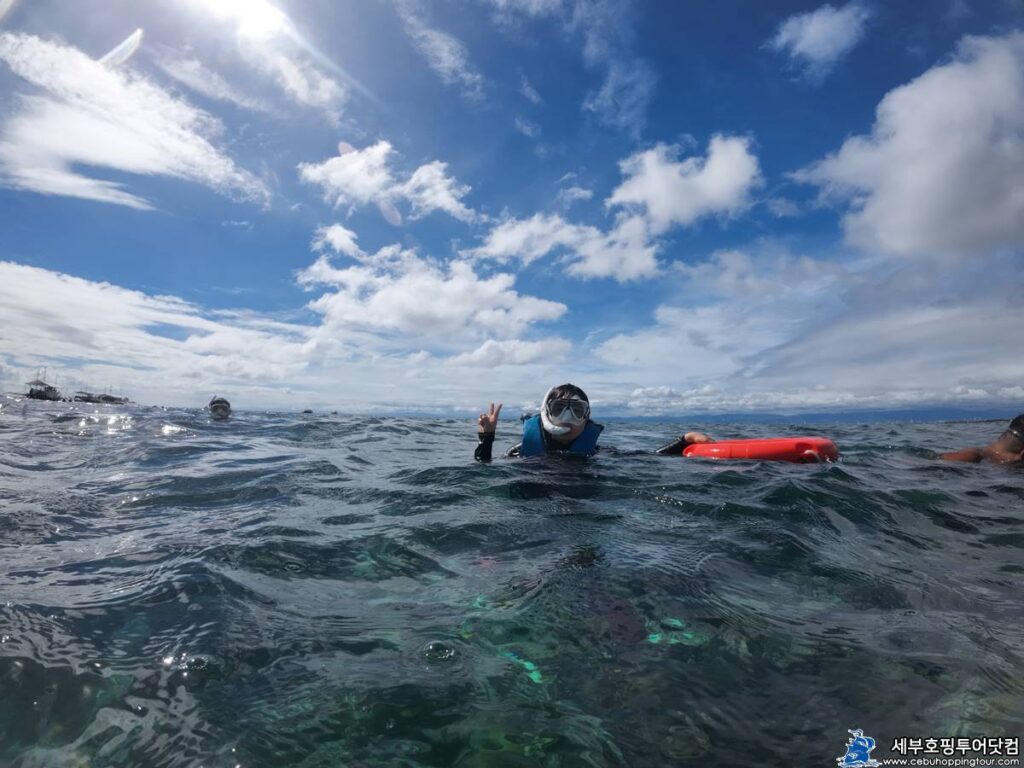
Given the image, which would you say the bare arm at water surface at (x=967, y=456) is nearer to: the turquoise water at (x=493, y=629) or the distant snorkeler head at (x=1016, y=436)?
the distant snorkeler head at (x=1016, y=436)

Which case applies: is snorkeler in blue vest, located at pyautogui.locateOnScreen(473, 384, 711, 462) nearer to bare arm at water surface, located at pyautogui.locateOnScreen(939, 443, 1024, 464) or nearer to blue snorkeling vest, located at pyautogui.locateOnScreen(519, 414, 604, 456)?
blue snorkeling vest, located at pyautogui.locateOnScreen(519, 414, 604, 456)

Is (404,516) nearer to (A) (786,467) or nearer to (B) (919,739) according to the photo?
(B) (919,739)

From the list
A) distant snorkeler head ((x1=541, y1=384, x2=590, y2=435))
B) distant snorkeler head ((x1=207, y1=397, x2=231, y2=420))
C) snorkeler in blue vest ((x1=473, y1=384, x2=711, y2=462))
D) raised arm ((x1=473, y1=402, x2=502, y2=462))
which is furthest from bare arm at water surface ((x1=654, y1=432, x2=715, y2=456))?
distant snorkeler head ((x1=207, y1=397, x2=231, y2=420))

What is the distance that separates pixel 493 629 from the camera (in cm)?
297

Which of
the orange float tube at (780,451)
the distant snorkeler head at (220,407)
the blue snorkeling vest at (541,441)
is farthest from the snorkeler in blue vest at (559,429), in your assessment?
the distant snorkeler head at (220,407)

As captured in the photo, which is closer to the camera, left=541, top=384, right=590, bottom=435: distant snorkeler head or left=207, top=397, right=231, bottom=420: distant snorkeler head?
left=541, top=384, right=590, bottom=435: distant snorkeler head

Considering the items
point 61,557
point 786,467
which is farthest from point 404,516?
point 786,467

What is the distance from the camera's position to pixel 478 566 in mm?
4113

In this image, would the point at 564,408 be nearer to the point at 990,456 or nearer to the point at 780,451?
the point at 780,451

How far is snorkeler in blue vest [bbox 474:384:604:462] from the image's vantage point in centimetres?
891

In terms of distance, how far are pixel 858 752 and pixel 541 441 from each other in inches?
285

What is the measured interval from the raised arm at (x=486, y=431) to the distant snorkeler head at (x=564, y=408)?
37.8 inches

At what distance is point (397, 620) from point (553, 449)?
6.41m

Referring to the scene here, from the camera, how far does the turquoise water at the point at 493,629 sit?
208 centimetres
